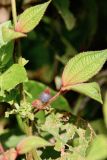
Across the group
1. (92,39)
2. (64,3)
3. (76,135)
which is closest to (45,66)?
(92,39)

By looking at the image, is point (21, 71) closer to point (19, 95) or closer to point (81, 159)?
point (19, 95)

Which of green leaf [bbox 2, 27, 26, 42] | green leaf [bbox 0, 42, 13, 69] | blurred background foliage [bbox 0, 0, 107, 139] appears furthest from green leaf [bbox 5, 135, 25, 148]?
green leaf [bbox 2, 27, 26, 42]

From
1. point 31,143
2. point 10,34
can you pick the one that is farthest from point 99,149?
point 10,34

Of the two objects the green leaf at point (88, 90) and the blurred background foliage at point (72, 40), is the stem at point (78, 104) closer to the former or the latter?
the blurred background foliage at point (72, 40)

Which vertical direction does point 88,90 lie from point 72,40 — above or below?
below

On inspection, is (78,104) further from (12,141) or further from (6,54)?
(6,54)
